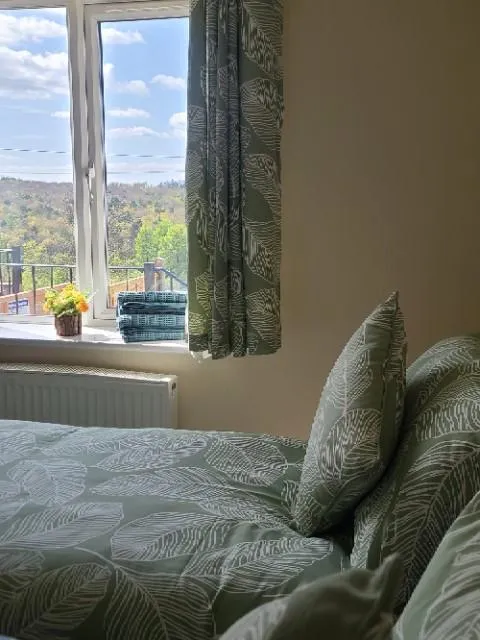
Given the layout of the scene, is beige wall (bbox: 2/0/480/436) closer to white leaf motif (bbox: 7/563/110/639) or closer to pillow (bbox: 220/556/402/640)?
white leaf motif (bbox: 7/563/110/639)

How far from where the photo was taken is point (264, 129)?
2516 mm

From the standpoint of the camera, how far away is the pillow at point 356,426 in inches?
53.0

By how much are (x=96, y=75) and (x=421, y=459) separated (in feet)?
7.60

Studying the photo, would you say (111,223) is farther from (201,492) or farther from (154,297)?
(201,492)

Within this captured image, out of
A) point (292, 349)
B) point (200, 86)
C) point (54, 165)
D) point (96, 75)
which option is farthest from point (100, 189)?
point (292, 349)

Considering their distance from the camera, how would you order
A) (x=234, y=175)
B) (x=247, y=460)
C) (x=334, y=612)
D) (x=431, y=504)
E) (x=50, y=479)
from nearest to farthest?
(x=334, y=612) → (x=431, y=504) → (x=50, y=479) → (x=247, y=460) → (x=234, y=175)

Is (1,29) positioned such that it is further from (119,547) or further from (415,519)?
(415,519)

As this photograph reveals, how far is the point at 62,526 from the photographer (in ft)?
5.08

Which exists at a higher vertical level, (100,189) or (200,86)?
(200,86)

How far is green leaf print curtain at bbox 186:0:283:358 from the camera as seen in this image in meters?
2.49

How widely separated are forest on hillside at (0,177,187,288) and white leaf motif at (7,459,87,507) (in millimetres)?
1336

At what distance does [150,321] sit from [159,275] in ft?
0.75

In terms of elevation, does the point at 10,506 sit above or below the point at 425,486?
below

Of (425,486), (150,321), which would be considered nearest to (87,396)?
(150,321)
